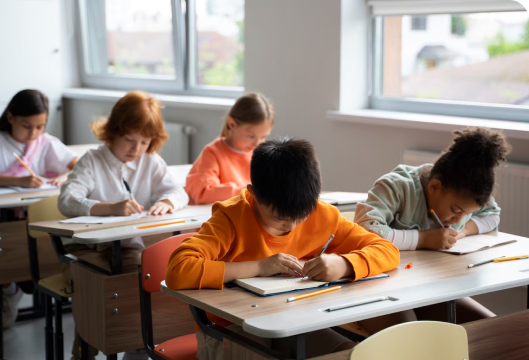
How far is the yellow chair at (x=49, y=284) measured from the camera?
8.38ft

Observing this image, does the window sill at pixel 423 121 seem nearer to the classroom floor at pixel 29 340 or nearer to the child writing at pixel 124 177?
the child writing at pixel 124 177

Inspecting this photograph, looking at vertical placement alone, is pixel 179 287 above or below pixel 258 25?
below

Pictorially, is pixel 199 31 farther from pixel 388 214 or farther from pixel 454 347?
pixel 454 347

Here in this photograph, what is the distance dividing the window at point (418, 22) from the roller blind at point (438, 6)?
0.06m

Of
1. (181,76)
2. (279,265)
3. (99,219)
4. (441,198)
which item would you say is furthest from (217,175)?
(181,76)

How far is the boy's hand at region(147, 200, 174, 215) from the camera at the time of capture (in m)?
2.63

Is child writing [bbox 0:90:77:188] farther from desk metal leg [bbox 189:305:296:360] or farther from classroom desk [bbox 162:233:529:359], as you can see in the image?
classroom desk [bbox 162:233:529:359]

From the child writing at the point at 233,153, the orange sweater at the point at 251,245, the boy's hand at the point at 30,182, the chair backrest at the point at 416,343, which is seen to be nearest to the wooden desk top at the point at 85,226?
the child writing at the point at 233,153

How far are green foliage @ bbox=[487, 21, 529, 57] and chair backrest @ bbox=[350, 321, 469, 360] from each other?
2.25m

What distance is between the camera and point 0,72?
571 centimetres

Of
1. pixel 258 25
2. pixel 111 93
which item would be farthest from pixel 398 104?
pixel 111 93

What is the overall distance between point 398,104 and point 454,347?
2635 millimetres

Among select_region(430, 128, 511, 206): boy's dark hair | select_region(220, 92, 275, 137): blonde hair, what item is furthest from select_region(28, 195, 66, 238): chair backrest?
select_region(430, 128, 511, 206): boy's dark hair

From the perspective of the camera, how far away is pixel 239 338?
1.58 meters
